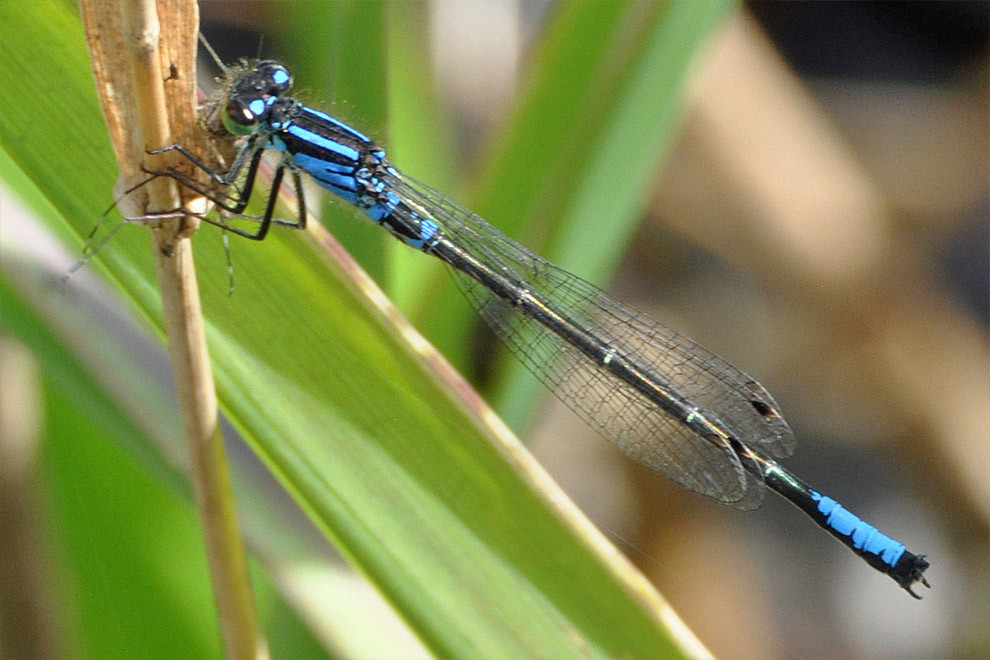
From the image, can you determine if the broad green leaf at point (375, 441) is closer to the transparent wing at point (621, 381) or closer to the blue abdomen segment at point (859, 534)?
the transparent wing at point (621, 381)

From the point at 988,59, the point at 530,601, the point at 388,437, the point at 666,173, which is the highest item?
the point at 666,173

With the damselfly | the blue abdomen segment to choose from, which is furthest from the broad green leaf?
the blue abdomen segment

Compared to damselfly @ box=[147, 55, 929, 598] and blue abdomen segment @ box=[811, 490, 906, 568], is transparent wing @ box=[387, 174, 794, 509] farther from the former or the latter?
blue abdomen segment @ box=[811, 490, 906, 568]

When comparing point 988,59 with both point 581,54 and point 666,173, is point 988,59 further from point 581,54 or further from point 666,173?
point 581,54

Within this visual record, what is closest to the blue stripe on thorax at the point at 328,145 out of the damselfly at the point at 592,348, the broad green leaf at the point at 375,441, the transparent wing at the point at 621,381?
the damselfly at the point at 592,348

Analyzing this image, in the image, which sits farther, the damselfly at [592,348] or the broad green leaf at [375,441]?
the damselfly at [592,348]

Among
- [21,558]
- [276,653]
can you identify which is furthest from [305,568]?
[21,558]
